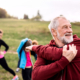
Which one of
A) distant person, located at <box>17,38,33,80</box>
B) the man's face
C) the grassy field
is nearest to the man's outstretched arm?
the man's face

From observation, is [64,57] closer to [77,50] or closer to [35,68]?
[77,50]

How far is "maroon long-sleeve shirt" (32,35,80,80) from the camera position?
1124 millimetres

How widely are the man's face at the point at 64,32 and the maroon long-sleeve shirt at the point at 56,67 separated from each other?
0.10 m

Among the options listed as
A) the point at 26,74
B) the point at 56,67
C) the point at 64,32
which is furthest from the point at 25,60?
the point at 56,67

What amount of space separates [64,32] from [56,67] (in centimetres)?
41

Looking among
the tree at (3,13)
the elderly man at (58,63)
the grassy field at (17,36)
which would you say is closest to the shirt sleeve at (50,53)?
the elderly man at (58,63)

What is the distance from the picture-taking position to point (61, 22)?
1.36 metres

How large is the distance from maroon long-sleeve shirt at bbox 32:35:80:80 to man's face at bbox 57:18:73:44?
105 millimetres

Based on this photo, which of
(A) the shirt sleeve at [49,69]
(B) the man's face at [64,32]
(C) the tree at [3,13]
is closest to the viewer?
(A) the shirt sleeve at [49,69]

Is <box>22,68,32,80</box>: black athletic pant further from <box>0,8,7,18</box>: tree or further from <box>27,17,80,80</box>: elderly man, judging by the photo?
<box>0,8,7,18</box>: tree

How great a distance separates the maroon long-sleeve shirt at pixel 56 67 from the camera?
1.12 meters

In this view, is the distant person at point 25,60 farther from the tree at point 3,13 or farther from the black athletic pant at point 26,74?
the tree at point 3,13

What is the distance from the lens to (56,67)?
3.68ft

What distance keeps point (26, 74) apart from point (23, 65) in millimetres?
283
